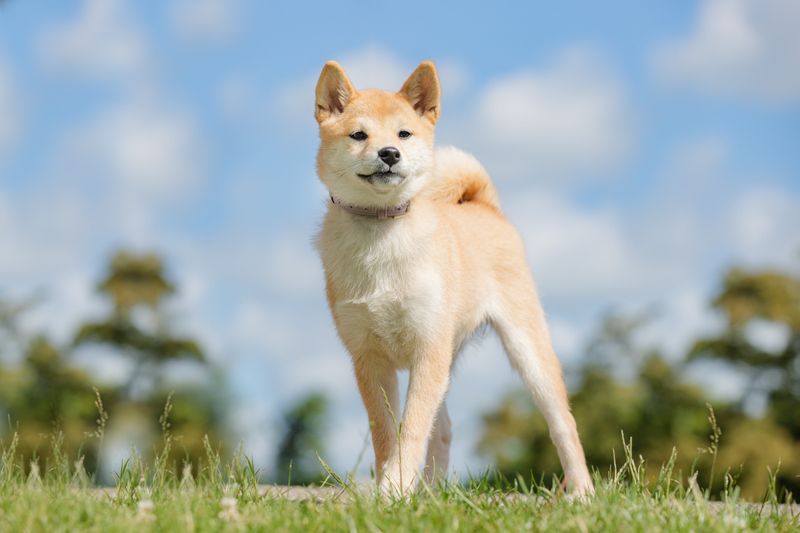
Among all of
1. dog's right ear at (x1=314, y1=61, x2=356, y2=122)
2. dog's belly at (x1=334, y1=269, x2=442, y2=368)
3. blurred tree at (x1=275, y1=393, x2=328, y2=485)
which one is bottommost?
blurred tree at (x1=275, y1=393, x2=328, y2=485)

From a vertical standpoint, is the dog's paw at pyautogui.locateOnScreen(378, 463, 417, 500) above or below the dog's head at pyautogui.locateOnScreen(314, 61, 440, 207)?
below

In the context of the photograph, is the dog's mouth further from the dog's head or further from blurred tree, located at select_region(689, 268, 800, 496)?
blurred tree, located at select_region(689, 268, 800, 496)

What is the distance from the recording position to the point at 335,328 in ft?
18.7

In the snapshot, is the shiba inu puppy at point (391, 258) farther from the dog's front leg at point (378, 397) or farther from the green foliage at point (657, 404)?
the green foliage at point (657, 404)

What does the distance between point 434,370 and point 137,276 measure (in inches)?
908

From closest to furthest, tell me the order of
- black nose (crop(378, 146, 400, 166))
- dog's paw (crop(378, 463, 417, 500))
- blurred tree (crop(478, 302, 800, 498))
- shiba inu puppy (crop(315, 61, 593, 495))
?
dog's paw (crop(378, 463, 417, 500)) → black nose (crop(378, 146, 400, 166)) → shiba inu puppy (crop(315, 61, 593, 495)) → blurred tree (crop(478, 302, 800, 498))

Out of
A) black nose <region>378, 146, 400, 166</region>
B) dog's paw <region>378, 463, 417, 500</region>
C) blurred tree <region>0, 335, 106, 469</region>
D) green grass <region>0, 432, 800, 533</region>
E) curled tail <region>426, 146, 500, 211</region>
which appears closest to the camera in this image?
green grass <region>0, 432, 800, 533</region>

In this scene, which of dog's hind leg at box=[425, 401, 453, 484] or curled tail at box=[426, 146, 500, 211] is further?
curled tail at box=[426, 146, 500, 211]

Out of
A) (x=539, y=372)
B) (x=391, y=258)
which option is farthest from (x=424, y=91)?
(x=539, y=372)

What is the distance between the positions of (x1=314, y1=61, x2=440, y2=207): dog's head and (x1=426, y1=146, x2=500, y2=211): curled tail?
127cm

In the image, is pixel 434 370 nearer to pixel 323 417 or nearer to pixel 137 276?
pixel 323 417

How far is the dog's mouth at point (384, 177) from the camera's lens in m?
5.11

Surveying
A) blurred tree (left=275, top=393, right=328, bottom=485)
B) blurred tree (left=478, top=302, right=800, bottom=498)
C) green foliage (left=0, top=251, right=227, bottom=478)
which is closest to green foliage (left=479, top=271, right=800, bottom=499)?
blurred tree (left=478, top=302, right=800, bottom=498)

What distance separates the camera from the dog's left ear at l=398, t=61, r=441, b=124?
5562mm
